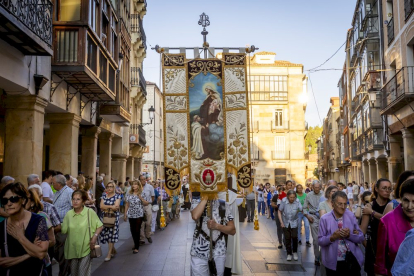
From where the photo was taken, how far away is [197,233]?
6195 millimetres

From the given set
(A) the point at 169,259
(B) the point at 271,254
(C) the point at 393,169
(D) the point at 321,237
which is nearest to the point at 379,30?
(C) the point at 393,169

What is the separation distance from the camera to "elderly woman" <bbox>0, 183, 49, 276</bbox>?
176 inches

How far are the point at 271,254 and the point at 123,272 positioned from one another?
3.95 meters

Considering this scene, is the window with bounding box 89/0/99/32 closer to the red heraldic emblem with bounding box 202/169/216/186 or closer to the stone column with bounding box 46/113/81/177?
the stone column with bounding box 46/113/81/177

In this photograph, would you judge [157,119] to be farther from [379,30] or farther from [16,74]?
[16,74]

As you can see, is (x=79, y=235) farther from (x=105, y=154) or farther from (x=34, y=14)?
(x=105, y=154)

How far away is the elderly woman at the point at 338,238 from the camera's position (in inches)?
224

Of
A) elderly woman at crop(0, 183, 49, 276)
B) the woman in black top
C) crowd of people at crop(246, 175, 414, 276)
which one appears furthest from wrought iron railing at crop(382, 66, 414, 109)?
elderly woman at crop(0, 183, 49, 276)

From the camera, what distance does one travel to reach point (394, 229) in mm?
4059

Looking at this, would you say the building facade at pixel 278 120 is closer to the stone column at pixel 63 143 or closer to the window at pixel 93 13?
the window at pixel 93 13

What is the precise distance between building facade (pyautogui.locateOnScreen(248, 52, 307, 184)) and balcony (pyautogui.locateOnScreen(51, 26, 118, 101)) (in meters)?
37.0

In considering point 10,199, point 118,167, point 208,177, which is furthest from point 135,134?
point 10,199

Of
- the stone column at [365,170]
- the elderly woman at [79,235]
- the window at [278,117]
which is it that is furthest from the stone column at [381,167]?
the elderly woman at [79,235]

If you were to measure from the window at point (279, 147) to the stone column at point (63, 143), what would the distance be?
38105 mm
